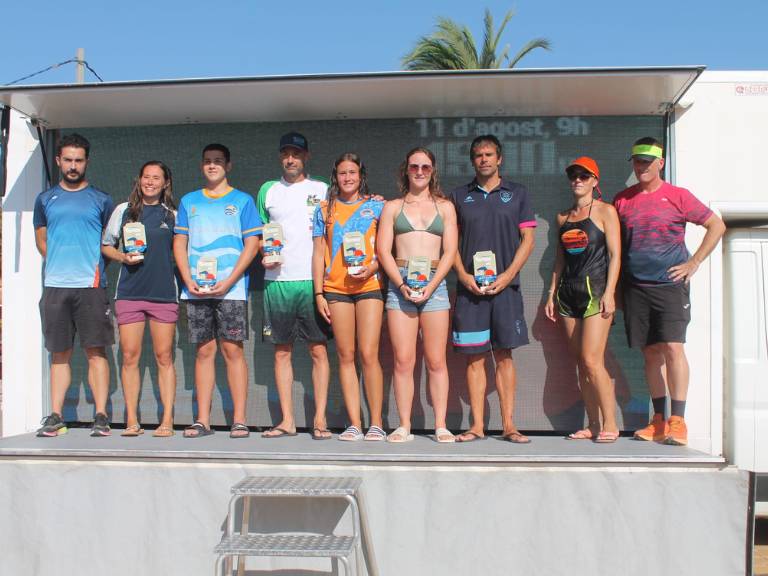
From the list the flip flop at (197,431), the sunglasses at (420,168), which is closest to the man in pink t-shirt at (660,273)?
the sunglasses at (420,168)

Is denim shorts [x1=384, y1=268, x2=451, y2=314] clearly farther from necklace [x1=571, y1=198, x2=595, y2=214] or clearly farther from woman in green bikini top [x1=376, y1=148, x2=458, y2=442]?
necklace [x1=571, y1=198, x2=595, y2=214]

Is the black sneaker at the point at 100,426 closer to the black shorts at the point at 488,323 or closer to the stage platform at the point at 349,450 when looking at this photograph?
the stage platform at the point at 349,450

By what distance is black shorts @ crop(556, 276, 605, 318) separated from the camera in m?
4.39

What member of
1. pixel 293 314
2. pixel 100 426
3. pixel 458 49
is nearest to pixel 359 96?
pixel 293 314

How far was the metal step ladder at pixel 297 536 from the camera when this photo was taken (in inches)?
127

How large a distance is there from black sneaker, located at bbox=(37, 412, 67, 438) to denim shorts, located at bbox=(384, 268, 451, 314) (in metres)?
2.24

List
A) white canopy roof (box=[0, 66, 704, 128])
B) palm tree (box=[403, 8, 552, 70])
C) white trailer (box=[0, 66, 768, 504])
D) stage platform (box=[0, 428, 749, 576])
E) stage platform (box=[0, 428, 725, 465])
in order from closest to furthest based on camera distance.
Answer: stage platform (box=[0, 428, 749, 576]) → stage platform (box=[0, 428, 725, 465]) → white canopy roof (box=[0, 66, 704, 128]) → white trailer (box=[0, 66, 768, 504]) → palm tree (box=[403, 8, 552, 70])

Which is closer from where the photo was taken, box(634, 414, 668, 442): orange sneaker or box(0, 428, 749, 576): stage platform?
box(0, 428, 749, 576): stage platform

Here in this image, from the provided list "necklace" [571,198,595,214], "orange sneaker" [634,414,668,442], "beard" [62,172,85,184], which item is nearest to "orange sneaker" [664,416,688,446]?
"orange sneaker" [634,414,668,442]

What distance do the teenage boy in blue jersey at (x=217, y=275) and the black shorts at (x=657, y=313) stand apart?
7.79 feet

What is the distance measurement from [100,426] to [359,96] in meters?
2.64

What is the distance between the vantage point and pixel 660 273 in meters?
4.36

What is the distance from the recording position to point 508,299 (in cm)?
440

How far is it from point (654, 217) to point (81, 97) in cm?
360
